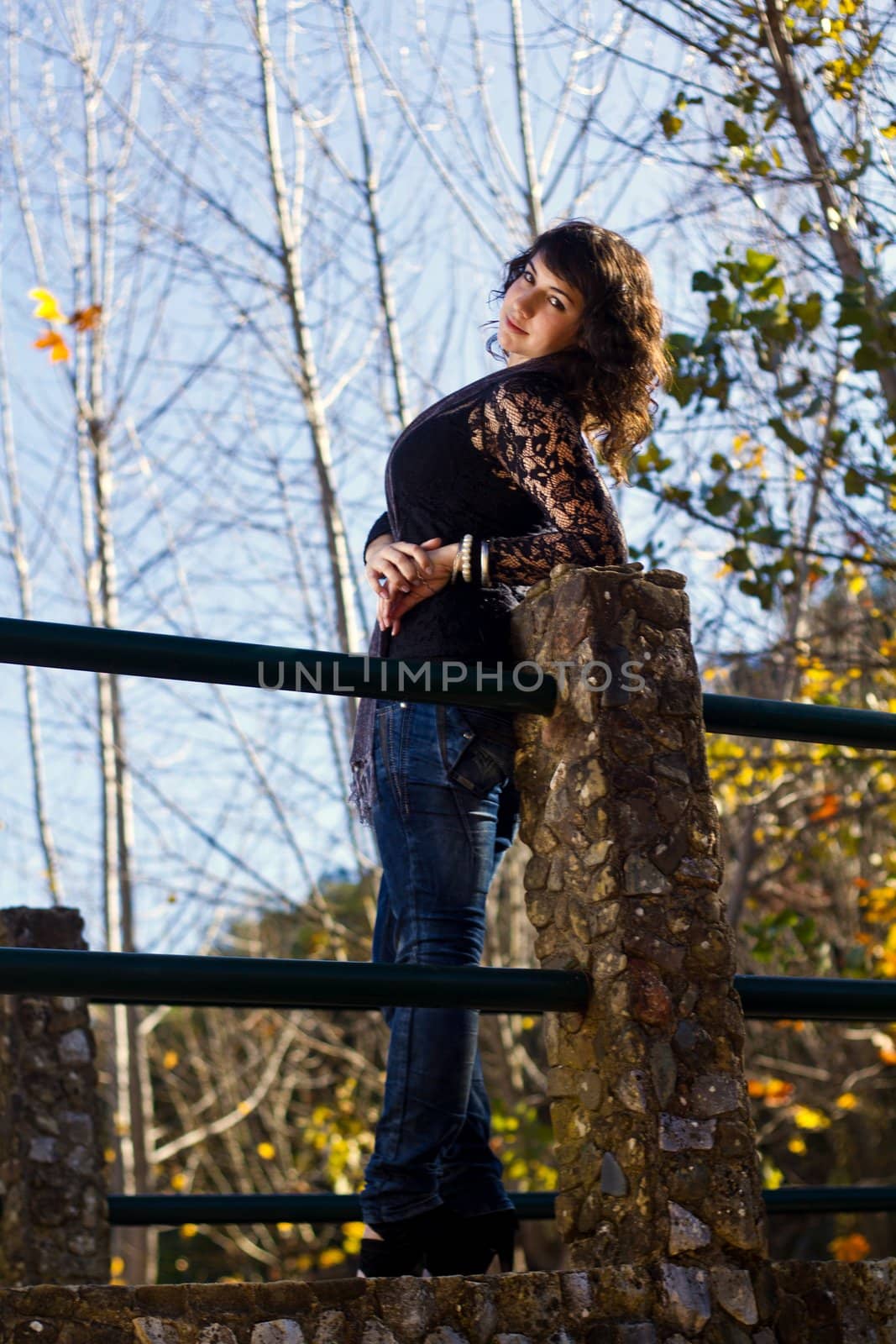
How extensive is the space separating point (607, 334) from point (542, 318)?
121mm

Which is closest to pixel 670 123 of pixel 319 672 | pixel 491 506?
pixel 491 506

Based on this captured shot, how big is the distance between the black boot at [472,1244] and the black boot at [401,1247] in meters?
0.02

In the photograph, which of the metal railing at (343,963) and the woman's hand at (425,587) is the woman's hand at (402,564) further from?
the metal railing at (343,963)

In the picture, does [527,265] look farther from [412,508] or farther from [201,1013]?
[201,1013]

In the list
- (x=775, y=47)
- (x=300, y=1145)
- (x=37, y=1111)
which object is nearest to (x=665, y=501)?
(x=775, y=47)

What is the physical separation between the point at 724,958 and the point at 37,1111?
87.7 inches

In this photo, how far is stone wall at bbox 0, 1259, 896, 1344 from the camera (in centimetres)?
158

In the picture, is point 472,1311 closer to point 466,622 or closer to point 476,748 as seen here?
point 476,748

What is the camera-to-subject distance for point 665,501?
5.62m

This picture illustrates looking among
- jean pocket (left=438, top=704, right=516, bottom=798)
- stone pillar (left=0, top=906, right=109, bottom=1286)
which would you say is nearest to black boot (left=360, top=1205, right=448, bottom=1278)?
jean pocket (left=438, top=704, right=516, bottom=798)

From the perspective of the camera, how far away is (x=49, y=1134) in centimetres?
358

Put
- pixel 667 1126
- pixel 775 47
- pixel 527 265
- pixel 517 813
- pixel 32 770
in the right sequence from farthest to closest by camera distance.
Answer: pixel 32 770 → pixel 775 47 → pixel 527 265 → pixel 517 813 → pixel 667 1126

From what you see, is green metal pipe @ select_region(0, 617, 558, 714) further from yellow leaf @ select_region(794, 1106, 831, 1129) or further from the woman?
yellow leaf @ select_region(794, 1106, 831, 1129)

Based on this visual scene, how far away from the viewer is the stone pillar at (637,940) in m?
1.88
